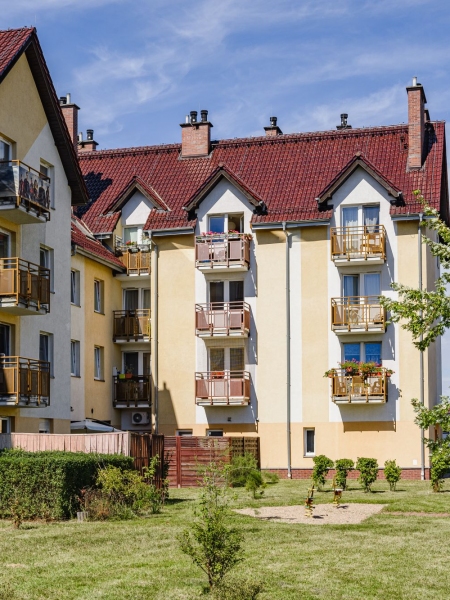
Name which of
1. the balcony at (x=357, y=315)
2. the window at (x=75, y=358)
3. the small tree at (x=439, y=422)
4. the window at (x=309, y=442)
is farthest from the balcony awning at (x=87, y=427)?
the small tree at (x=439, y=422)

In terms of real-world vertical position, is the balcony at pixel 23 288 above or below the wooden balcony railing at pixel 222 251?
below

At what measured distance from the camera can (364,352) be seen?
4412 cm

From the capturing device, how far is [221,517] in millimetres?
16625

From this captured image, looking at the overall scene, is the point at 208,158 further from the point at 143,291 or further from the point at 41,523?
the point at 41,523

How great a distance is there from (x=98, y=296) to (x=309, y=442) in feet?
36.2

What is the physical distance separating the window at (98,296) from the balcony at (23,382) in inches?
458

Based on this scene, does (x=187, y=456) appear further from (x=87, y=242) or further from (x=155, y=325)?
(x=87, y=242)

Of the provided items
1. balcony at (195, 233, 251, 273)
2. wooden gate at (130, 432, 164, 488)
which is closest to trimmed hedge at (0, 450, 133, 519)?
wooden gate at (130, 432, 164, 488)

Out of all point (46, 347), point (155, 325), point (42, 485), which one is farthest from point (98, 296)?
point (42, 485)

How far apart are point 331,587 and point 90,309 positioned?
28608 mm

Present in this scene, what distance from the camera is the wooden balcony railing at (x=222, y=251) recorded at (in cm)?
4503

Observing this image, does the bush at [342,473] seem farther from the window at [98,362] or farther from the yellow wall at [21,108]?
the yellow wall at [21,108]

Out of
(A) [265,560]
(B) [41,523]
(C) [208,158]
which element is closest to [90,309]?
(C) [208,158]

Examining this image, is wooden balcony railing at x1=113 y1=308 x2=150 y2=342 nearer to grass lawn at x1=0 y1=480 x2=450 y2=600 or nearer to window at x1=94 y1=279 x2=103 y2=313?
window at x1=94 y1=279 x2=103 y2=313
